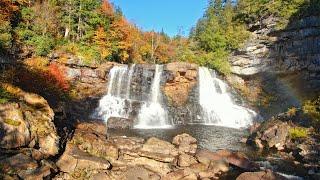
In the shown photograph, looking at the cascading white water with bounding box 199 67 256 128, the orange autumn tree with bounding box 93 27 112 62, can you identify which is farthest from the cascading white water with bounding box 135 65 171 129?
the orange autumn tree with bounding box 93 27 112 62

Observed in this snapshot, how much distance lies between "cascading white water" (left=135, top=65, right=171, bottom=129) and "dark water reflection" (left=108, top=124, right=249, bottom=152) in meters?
2.56

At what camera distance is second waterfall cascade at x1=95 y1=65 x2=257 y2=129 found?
40062 millimetres

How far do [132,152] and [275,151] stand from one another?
12.4 meters

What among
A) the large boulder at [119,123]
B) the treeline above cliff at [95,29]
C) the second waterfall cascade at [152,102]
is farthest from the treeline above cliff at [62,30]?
the large boulder at [119,123]

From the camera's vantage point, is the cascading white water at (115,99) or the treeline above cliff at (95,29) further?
the treeline above cliff at (95,29)

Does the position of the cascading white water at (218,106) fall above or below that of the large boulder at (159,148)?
above

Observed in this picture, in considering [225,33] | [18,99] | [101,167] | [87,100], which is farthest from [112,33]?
[101,167]

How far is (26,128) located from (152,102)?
24788mm

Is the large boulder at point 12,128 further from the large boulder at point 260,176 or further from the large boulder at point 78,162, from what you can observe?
the large boulder at point 260,176

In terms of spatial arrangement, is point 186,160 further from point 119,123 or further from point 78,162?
point 119,123

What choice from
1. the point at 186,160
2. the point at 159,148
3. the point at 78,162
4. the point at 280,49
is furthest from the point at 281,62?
the point at 78,162

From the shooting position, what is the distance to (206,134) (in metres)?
34.4

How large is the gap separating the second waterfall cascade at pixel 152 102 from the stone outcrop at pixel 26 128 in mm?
18022

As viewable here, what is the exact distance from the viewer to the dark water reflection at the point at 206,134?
1160 inches
